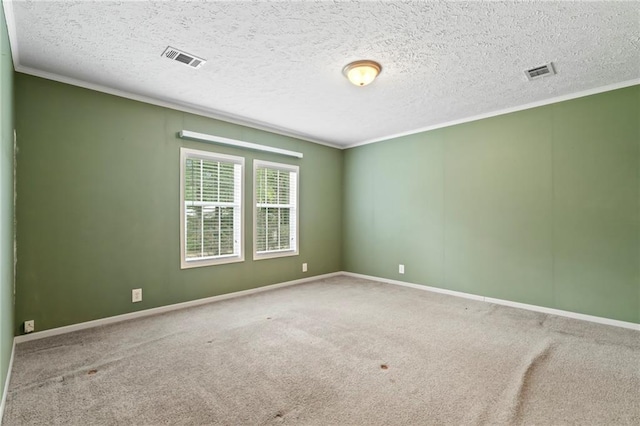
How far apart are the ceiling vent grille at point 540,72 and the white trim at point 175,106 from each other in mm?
3289

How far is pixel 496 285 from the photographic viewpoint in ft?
13.5

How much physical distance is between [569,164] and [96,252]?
5499 mm

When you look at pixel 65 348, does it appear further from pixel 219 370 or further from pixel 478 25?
pixel 478 25

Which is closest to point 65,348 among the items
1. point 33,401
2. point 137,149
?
point 33,401

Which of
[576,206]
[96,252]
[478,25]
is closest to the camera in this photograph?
[478,25]

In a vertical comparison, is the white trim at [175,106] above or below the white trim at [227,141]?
above

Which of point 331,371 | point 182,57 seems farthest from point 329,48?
point 331,371

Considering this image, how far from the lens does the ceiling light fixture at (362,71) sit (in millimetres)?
2775

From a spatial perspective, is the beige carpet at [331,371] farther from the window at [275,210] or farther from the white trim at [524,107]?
the white trim at [524,107]

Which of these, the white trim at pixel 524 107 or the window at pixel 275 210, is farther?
the window at pixel 275 210

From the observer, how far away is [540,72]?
2988 millimetres

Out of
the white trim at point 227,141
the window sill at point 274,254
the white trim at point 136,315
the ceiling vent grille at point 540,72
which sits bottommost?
the white trim at point 136,315

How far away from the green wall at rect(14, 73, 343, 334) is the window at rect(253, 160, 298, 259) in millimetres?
567

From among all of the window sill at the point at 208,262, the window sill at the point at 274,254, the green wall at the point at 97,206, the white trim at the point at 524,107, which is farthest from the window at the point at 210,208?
the white trim at the point at 524,107
